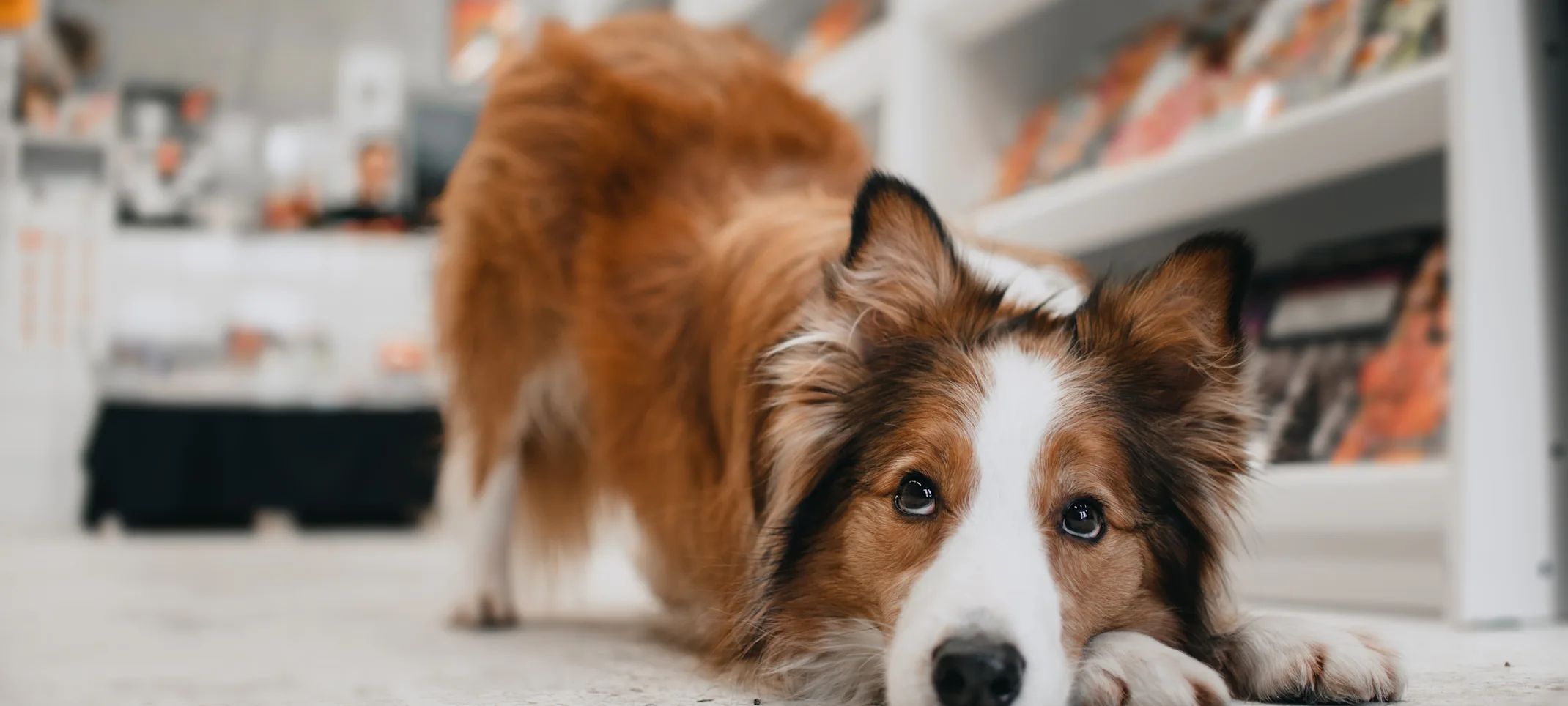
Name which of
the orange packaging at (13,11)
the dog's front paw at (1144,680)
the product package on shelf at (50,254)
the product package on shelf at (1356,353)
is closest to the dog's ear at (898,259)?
the dog's front paw at (1144,680)

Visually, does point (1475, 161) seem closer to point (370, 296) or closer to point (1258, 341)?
point (1258, 341)

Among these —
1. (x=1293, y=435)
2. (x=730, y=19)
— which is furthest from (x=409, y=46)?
(x=1293, y=435)

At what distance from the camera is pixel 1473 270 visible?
213 centimetres

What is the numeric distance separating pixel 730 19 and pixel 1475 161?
3.41 m

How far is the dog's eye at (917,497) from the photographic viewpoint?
1.39 meters

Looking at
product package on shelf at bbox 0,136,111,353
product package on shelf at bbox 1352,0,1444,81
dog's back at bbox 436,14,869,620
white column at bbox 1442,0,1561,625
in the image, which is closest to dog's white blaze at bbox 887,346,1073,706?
dog's back at bbox 436,14,869,620

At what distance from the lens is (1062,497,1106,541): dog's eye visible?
136cm

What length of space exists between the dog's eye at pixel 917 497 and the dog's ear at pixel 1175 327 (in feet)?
0.88

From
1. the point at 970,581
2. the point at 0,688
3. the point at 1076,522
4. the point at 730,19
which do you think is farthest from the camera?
the point at 730,19

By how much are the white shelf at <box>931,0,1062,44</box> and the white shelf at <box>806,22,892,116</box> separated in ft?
0.89

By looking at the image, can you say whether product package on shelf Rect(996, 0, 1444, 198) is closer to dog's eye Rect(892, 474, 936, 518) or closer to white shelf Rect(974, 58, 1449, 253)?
white shelf Rect(974, 58, 1449, 253)

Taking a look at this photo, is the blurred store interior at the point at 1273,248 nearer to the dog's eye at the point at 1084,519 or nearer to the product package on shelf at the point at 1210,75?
the product package on shelf at the point at 1210,75

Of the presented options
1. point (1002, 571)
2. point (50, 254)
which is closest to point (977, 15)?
point (1002, 571)

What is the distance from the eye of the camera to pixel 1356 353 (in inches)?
106
